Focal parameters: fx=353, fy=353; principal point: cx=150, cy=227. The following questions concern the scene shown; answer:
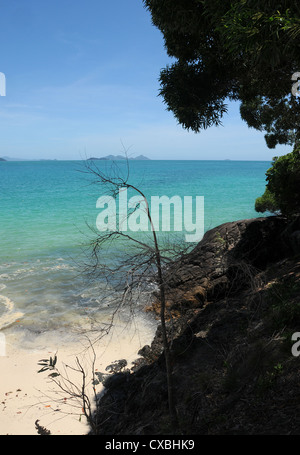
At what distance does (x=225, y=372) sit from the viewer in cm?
A: 589

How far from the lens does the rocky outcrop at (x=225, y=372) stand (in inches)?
182

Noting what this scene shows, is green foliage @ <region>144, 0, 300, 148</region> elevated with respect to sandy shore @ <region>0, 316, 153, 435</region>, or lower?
elevated

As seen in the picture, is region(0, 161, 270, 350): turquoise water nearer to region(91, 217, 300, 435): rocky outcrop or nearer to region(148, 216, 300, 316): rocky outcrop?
region(91, 217, 300, 435): rocky outcrop

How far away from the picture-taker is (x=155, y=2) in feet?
A: 28.1

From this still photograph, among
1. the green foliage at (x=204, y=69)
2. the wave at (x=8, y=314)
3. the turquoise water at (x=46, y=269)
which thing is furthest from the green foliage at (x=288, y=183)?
the wave at (x=8, y=314)

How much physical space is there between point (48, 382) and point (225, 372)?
13.3ft

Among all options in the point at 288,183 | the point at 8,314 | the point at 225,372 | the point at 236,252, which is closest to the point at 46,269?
the point at 8,314

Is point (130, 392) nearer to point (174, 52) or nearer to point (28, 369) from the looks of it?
point (28, 369)

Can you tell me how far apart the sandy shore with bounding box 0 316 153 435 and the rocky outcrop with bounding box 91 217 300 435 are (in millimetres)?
697

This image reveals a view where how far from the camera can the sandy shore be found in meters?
6.60

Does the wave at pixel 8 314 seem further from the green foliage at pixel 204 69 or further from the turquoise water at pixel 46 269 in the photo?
the green foliage at pixel 204 69

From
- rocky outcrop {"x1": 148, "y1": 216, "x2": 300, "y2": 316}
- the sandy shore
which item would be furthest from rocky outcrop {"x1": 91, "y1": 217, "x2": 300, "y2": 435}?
the sandy shore

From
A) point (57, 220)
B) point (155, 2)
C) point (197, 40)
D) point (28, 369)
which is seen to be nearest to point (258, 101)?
point (197, 40)

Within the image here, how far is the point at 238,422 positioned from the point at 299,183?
917 cm
